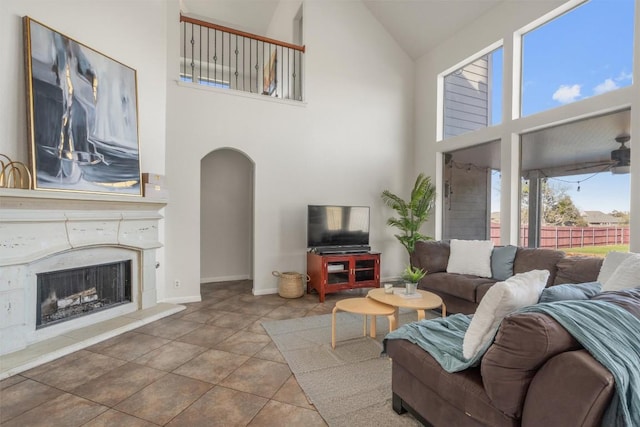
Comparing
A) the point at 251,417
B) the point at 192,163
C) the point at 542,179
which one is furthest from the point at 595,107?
the point at 192,163

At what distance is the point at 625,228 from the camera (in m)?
3.33

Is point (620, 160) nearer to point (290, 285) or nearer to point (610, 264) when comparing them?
point (610, 264)

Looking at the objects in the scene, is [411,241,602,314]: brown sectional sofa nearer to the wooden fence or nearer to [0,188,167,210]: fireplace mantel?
the wooden fence

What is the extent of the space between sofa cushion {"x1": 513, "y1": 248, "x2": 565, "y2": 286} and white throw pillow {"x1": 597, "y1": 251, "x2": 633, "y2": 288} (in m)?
0.48

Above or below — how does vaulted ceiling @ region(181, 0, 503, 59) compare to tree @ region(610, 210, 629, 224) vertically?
above

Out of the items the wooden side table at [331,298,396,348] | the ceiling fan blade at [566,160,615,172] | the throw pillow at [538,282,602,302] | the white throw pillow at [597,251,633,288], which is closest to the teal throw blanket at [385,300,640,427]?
the throw pillow at [538,282,602,302]

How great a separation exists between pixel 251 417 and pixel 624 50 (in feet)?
15.8

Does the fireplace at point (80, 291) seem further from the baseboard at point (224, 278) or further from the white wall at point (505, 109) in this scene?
the white wall at point (505, 109)

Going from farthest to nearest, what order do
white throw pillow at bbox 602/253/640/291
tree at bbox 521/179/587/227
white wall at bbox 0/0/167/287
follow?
tree at bbox 521/179/587/227 < white wall at bbox 0/0/167/287 < white throw pillow at bbox 602/253/640/291

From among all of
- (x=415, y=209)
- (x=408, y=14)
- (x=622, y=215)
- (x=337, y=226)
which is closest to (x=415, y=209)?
(x=415, y=209)

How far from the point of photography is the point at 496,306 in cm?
153

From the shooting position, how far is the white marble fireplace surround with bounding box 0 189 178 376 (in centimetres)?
265

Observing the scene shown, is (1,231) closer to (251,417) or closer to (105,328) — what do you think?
(105,328)

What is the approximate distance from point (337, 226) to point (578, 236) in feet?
9.92
